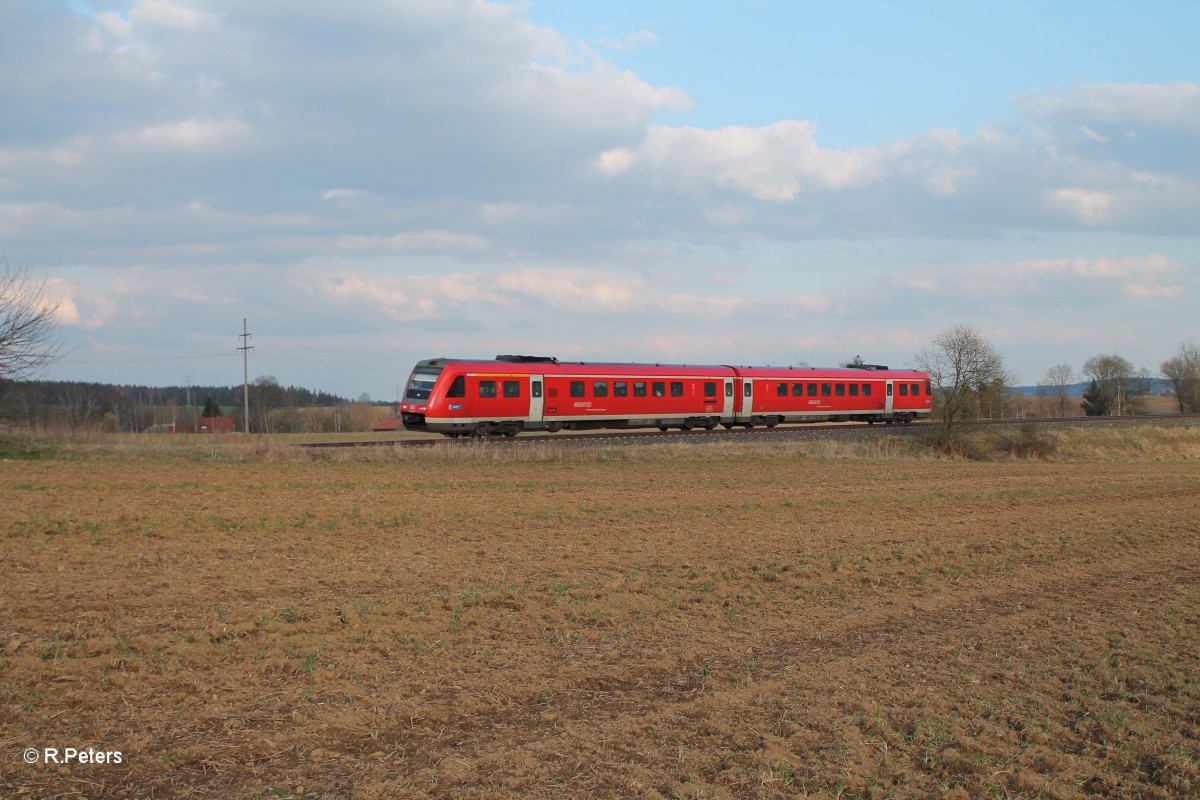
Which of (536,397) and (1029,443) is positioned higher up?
(536,397)

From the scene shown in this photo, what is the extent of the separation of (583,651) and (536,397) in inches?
1013

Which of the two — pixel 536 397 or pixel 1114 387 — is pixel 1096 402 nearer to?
pixel 1114 387

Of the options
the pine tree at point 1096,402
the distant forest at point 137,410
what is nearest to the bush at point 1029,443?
the distant forest at point 137,410

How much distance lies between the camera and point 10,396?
33.4 meters

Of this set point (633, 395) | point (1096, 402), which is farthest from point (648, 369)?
point (1096, 402)

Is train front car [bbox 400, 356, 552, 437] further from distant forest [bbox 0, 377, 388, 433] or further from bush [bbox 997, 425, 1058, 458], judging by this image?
bush [bbox 997, 425, 1058, 458]

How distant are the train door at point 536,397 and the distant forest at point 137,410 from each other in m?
16.7

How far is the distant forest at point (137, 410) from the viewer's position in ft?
110

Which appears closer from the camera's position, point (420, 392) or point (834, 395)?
point (420, 392)

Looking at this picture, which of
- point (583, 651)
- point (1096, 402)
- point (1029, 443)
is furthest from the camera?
point (1096, 402)

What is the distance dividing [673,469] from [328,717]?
20477 mm

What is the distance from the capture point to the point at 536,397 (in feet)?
112

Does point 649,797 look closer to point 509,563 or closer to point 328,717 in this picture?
point 328,717

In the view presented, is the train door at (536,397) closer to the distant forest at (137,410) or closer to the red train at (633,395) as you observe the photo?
the red train at (633,395)
